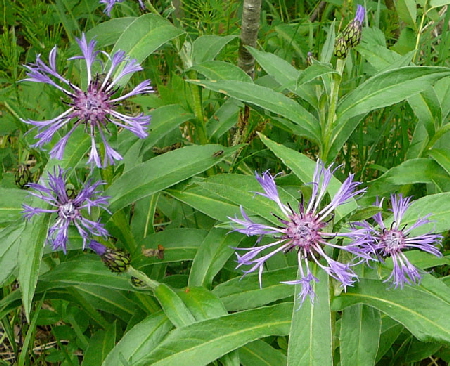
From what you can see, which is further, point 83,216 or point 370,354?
point 83,216

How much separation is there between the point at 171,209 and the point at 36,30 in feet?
3.78

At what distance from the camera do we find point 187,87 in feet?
9.17

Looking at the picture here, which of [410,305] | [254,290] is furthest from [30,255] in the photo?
[410,305]

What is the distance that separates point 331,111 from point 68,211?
950 mm

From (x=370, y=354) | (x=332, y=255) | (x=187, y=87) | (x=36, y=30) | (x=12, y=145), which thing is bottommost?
(x=370, y=354)

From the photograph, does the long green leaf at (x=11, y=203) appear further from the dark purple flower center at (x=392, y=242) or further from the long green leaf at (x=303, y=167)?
the dark purple flower center at (x=392, y=242)

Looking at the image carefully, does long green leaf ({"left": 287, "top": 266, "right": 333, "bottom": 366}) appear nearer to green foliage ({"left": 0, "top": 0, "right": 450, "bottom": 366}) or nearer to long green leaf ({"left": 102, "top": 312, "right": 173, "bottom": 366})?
green foliage ({"left": 0, "top": 0, "right": 450, "bottom": 366})

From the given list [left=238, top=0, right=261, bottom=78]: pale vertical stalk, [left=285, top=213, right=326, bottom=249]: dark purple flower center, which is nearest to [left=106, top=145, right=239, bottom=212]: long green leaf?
[left=285, top=213, right=326, bottom=249]: dark purple flower center

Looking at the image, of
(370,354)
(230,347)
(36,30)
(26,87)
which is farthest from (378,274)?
(26,87)

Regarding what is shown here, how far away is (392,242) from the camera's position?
162cm

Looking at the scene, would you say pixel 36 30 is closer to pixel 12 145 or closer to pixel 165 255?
pixel 12 145

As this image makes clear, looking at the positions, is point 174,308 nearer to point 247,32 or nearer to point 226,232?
point 226,232

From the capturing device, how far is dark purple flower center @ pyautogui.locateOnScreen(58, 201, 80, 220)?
1.72 m

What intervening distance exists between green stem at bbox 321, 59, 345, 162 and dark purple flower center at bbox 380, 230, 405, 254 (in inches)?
22.8
